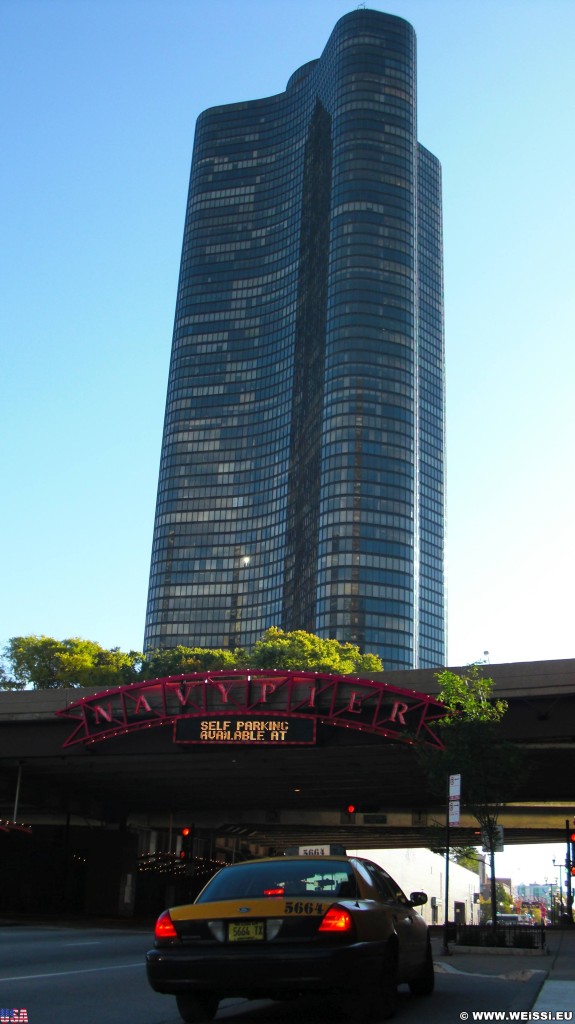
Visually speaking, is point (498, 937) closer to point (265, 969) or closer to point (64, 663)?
point (265, 969)

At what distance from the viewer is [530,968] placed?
1858 cm

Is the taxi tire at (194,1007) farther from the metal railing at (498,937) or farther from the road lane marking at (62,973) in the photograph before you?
the metal railing at (498,937)

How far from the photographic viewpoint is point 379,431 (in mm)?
198000

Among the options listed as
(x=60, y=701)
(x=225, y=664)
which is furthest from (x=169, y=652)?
(x=60, y=701)

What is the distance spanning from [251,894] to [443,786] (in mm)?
21938

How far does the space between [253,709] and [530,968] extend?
21.7m

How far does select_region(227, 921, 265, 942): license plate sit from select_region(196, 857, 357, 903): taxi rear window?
1.21 ft

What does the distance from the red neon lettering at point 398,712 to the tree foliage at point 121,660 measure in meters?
58.5

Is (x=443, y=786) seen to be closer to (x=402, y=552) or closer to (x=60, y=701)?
(x=60, y=701)

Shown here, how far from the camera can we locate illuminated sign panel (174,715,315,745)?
38469mm

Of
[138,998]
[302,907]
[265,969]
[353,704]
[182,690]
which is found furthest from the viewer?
[182,690]

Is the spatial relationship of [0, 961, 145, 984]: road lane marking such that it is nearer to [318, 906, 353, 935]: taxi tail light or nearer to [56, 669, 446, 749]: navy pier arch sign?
[318, 906, 353, 935]: taxi tail light

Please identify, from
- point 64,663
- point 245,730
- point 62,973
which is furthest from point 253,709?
point 64,663

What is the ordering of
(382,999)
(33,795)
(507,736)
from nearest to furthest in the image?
(382,999) < (507,736) < (33,795)
